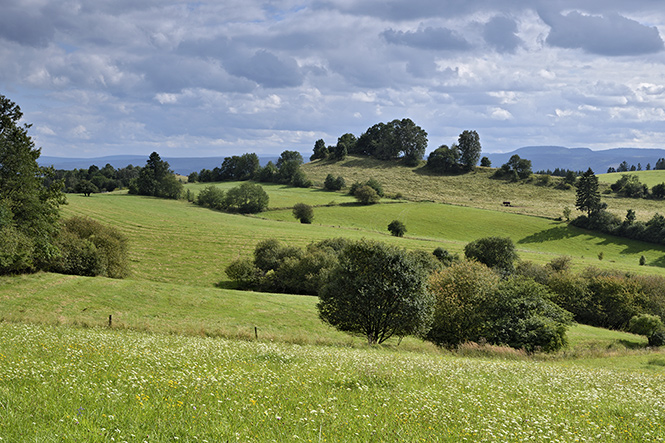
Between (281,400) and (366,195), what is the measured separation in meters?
131

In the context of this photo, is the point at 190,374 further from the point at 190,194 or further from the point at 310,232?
the point at 190,194

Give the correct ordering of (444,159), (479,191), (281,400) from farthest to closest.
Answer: (444,159) → (479,191) → (281,400)

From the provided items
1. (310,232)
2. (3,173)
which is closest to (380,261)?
(3,173)

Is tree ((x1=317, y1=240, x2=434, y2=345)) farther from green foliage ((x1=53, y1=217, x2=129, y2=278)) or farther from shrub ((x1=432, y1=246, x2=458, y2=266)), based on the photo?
shrub ((x1=432, y1=246, x2=458, y2=266))

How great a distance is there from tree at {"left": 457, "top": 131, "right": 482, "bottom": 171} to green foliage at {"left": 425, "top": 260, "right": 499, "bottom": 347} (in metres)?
157

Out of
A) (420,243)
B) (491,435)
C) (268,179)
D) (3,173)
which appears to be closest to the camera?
(491,435)

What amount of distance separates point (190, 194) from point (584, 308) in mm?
120581

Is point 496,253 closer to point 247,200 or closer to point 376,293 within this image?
point 376,293

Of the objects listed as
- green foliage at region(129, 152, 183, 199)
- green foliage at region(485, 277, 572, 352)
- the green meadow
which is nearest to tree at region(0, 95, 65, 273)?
the green meadow

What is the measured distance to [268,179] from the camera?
185250 mm

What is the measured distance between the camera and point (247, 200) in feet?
436

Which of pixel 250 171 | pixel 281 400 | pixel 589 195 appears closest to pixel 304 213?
pixel 250 171

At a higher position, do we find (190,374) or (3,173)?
(3,173)

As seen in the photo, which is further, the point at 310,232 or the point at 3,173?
the point at 310,232
